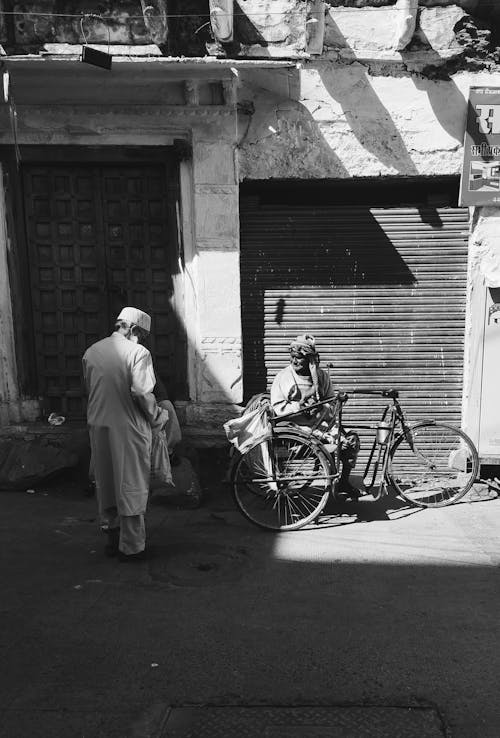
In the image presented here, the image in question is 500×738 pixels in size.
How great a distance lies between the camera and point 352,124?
5898mm

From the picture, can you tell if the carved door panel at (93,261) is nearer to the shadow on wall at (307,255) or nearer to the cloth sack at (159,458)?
the shadow on wall at (307,255)

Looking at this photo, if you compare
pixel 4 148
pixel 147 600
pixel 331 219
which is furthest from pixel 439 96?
pixel 147 600

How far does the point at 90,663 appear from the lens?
3.08 meters

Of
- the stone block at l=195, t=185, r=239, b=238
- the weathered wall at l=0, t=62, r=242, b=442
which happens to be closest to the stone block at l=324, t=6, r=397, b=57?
the weathered wall at l=0, t=62, r=242, b=442

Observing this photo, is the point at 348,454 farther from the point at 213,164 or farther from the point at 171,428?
the point at 213,164

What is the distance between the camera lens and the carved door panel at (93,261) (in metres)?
6.18

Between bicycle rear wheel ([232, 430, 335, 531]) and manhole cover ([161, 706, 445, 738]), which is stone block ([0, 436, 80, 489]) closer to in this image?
bicycle rear wheel ([232, 430, 335, 531])

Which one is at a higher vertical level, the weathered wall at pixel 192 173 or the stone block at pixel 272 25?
the stone block at pixel 272 25

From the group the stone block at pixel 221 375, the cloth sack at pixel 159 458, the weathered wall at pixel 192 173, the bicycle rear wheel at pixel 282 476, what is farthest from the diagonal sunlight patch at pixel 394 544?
the weathered wall at pixel 192 173

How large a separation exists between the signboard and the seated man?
7.87ft

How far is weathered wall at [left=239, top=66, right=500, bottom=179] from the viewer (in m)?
5.83

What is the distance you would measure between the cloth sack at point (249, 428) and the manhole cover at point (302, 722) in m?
2.35

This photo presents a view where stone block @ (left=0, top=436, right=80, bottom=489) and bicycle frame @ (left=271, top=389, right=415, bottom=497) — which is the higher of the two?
bicycle frame @ (left=271, top=389, right=415, bottom=497)

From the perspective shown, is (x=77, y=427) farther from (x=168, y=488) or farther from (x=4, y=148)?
(x=4, y=148)
